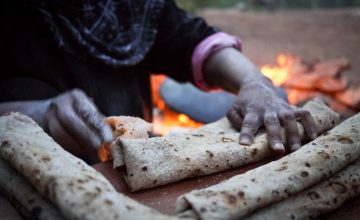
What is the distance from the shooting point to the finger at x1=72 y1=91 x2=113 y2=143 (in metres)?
1.69

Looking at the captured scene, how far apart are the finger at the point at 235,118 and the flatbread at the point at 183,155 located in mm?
143

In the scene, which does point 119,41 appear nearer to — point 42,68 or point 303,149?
point 42,68

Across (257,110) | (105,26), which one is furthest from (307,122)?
(105,26)

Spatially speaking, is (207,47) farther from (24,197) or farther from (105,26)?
(24,197)

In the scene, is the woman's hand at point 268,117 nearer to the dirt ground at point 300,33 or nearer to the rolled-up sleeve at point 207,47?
the rolled-up sleeve at point 207,47

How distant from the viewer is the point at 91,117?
5.69 feet

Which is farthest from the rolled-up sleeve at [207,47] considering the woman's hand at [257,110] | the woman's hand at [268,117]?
the woman's hand at [268,117]

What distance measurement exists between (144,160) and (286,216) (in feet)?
1.96

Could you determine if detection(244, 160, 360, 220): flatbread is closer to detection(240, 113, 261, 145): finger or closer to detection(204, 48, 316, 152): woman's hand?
detection(204, 48, 316, 152): woman's hand

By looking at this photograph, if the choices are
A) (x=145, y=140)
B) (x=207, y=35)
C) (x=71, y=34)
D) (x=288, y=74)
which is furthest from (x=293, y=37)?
(x=145, y=140)

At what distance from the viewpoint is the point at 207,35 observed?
2.93 metres

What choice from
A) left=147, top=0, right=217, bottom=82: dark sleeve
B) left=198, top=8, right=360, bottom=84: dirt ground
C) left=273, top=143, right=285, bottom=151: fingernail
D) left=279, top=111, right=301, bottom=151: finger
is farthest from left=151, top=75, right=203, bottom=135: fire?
left=198, top=8, right=360, bottom=84: dirt ground

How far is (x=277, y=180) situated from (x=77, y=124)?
890 millimetres

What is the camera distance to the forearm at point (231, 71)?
237 centimetres
